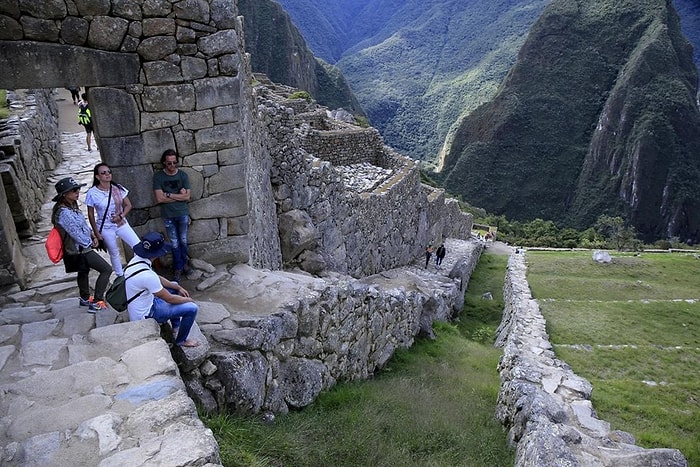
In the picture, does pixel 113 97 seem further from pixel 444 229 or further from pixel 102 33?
pixel 444 229

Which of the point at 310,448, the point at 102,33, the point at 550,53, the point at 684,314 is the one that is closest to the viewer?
the point at 310,448

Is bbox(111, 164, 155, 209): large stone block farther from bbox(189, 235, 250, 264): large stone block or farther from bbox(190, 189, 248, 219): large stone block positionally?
bbox(189, 235, 250, 264): large stone block

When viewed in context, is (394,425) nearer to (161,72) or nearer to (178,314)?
(178,314)

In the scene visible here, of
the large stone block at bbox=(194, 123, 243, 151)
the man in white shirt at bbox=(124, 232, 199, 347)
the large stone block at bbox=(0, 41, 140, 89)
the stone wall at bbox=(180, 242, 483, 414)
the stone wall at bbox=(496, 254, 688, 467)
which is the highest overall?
the large stone block at bbox=(0, 41, 140, 89)

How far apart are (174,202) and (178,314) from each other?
73.8 inches

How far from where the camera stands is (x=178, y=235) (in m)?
5.69

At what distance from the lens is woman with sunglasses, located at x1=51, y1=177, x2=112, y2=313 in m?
4.54

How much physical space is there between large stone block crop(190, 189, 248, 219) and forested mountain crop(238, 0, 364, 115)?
A: 306 ft

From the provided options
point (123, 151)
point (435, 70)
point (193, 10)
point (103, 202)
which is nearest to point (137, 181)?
point (123, 151)

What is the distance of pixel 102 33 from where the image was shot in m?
4.78

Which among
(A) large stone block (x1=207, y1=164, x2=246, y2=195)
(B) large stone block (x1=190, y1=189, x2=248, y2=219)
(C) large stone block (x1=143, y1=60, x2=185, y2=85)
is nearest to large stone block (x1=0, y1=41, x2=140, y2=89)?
(C) large stone block (x1=143, y1=60, x2=185, y2=85)

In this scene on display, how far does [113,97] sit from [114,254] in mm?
1761

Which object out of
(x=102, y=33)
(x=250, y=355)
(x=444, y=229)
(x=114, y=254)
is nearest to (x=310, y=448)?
(x=250, y=355)

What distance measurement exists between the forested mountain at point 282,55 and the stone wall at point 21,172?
294 ft
